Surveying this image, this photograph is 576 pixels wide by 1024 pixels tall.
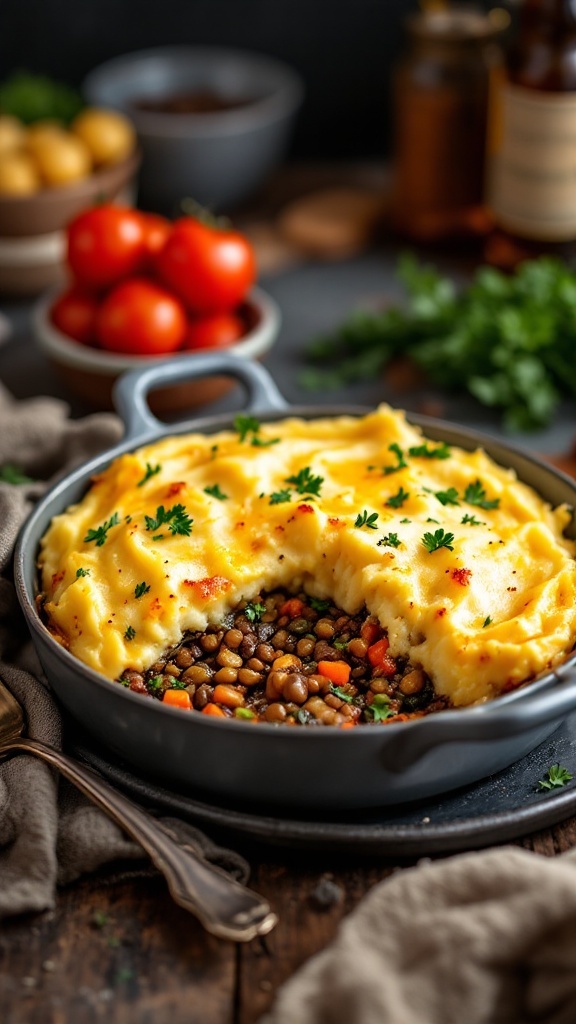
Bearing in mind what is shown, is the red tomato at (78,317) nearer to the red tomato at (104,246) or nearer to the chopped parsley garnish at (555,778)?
the red tomato at (104,246)

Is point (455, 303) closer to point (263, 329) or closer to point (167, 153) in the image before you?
point (263, 329)

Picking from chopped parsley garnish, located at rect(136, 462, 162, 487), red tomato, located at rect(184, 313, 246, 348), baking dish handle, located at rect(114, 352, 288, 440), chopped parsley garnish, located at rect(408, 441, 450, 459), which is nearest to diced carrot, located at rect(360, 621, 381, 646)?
chopped parsley garnish, located at rect(408, 441, 450, 459)

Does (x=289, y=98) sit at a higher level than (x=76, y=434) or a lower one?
higher

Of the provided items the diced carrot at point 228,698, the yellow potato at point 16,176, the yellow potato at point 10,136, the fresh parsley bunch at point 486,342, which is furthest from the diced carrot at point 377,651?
the yellow potato at point 10,136

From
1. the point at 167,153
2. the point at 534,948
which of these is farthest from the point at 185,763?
the point at 167,153

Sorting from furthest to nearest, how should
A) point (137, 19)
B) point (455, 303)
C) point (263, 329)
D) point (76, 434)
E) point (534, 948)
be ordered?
point (137, 19) → point (455, 303) → point (263, 329) → point (76, 434) → point (534, 948)

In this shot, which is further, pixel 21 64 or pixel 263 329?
pixel 21 64

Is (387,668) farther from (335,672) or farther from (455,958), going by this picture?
(455,958)
